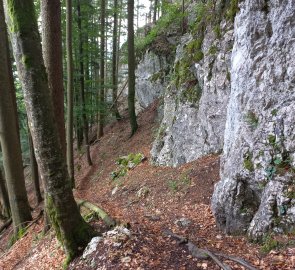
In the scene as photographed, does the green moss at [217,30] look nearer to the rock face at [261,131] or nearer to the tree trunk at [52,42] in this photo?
the rock face at [261,131]

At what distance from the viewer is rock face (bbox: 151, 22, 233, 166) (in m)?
9.54

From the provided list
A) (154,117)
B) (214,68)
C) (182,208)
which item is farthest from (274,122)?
(154,117)

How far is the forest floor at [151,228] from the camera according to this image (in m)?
4.57

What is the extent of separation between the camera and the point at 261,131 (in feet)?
19.5

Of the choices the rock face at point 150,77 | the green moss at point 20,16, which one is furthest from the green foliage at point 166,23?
the green moss at point 20,16

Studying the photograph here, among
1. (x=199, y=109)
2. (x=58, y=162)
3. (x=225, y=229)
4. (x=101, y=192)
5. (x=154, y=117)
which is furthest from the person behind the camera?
(x=154, y=117)

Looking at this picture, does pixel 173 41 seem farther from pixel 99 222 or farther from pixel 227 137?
pixel 99 222

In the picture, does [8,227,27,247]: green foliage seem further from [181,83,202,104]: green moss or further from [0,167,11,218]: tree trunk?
[181,83,202,104]: green moss

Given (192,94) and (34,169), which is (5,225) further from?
(192,94)

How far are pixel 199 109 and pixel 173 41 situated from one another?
28.8 feet

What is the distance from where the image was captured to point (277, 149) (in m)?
5.53

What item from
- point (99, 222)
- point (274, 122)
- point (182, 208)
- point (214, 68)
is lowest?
point (182, 208)

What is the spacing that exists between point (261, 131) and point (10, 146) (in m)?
6.27

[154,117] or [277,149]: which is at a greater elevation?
[277,149]
